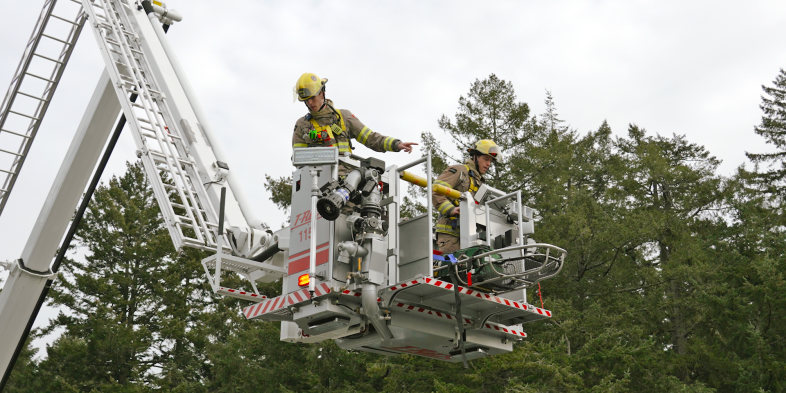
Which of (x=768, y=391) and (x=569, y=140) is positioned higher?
(x=569, y=140)

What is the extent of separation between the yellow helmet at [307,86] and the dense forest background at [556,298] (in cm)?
915

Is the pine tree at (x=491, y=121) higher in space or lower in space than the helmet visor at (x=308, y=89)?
higher

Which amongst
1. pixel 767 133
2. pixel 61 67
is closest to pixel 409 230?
pixel 61 67

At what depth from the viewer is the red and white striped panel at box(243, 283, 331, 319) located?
7.04 meters

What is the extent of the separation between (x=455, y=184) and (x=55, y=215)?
605 cm

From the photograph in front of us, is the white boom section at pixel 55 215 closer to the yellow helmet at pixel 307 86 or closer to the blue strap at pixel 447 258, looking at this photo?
the yellow helmet at pixel 307 86

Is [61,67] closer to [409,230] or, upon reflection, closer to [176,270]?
[409,230]

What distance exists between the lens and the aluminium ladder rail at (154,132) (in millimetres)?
8789

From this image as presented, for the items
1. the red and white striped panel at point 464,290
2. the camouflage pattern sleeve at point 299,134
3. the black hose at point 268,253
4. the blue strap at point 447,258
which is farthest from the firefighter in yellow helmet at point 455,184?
the black hose at point 268,253

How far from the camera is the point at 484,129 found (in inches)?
961

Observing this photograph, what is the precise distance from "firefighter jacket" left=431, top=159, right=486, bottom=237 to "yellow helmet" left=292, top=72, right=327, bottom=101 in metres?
1.57

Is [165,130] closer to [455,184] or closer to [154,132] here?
[154,132]

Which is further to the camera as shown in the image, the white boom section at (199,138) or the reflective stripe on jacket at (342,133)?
the white boom section at (199,138)

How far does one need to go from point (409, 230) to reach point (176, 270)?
24.0 m
